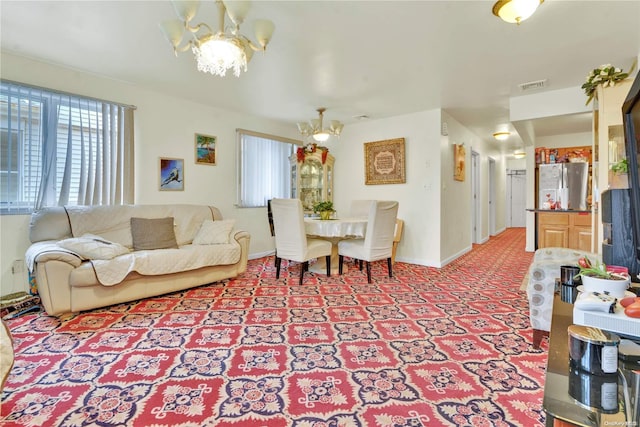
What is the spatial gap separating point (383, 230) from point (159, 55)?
9.43 ft

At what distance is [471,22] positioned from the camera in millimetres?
2287

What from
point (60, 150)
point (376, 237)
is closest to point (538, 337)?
point (376, 237)

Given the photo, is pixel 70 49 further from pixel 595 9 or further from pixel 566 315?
pixel 595 9

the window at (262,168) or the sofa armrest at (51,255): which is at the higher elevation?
the window at (262,168)

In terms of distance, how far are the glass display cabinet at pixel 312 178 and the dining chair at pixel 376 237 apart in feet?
6.36

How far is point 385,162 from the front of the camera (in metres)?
5.04

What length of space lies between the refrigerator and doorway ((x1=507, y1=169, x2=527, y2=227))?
4802 mm

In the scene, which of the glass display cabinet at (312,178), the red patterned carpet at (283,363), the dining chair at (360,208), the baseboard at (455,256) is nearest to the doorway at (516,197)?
the baseboard at (455,256)

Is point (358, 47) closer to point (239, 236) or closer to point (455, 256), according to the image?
point (239, 236)

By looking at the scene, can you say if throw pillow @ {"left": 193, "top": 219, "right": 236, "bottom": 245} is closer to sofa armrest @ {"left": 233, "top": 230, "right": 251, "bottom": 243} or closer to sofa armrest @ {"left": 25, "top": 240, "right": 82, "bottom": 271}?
sofa armrest @ {"left": 233, "top": 230, "right": 251, "bottom": 243}

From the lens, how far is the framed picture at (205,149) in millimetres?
4340

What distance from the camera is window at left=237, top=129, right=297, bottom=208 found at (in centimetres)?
494

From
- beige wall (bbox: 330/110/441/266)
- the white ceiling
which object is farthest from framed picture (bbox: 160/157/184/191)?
beige wall (bbox: 330/110/441/266)

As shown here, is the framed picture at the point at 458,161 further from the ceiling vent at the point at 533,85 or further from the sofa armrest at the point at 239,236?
the sofa armrest at the point at 239,236
